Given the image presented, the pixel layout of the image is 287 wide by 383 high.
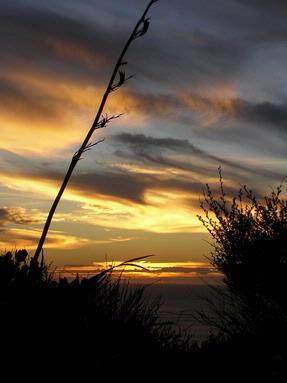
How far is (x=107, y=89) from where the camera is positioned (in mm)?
5199

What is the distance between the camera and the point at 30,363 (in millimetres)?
4746

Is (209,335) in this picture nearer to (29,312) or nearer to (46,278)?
(46,278)

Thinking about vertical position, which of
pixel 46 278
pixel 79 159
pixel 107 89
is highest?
pixel 107 89

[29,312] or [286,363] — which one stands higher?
[29,312]

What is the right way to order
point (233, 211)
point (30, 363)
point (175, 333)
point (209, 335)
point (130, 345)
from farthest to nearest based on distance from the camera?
point (233, 211) → point (209, 335) → point (175, 333) → point (130, 345) → point (30, 363)

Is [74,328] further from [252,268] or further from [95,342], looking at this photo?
[252,268]

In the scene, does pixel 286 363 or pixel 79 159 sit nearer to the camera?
→ pixel 79 159

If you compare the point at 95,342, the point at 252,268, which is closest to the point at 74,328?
the point at 95,342

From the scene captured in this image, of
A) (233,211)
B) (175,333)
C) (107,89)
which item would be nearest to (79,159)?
(107,89)

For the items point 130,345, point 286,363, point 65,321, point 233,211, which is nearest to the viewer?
point 65,321

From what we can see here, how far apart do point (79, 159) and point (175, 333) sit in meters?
3.26

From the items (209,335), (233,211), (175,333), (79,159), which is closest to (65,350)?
(79,159)

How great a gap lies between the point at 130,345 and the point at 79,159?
79.8 inches

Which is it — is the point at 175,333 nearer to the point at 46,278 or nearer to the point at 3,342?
the point at 46,278
